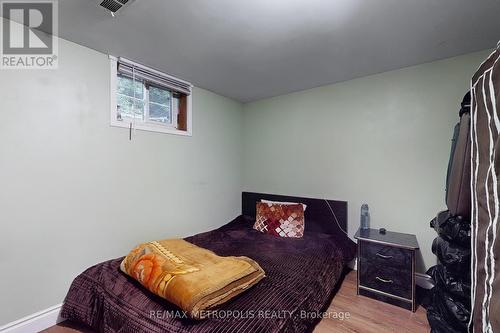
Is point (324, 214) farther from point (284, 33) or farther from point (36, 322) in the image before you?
point (36, 322)

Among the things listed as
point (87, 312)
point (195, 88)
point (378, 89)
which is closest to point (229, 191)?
point (195, 88)

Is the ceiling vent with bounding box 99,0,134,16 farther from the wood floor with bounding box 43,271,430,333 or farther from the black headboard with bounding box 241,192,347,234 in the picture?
the black headboard with bounding box 241,192,347,234

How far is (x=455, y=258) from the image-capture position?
4.78ft

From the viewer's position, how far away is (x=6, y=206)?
1.60m

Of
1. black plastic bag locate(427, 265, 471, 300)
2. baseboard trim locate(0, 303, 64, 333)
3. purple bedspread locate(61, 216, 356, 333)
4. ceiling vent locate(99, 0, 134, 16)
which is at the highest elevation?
ceiling vent locate(99, 0, 134, 16)

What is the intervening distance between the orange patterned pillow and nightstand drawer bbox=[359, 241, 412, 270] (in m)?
0.68

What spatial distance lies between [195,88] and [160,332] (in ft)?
8.25

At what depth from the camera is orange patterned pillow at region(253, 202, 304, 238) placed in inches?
104

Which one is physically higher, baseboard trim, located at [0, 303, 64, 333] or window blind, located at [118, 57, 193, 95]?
window blind, located at [118, 57, 193, 95]

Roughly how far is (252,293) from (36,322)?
1.65 m

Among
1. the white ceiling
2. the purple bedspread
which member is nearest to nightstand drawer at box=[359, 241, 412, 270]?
the purple bedspread

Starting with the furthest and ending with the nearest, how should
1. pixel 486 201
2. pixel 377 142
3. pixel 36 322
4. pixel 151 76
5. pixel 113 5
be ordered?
1. pixel 377 142
2. pixel 151 76
3. pixel 36 322
4. pixel 113 5
5. pixel 486 201

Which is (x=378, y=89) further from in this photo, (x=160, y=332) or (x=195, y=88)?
(x=160, y=332)

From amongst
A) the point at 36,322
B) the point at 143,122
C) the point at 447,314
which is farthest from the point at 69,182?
the point at 447,314
